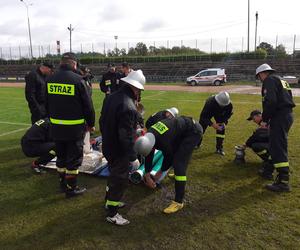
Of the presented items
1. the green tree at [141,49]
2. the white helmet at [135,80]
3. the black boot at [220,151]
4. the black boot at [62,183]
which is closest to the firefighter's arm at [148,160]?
the white helmet at [135,80]

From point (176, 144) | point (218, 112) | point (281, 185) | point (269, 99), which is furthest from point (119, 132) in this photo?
point (218, 112)

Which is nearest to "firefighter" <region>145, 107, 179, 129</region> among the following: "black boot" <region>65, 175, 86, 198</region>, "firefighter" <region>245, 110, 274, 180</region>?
"black boot" <region>65, 175, 86, 198</region>

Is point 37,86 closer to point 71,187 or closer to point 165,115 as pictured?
point 71,187

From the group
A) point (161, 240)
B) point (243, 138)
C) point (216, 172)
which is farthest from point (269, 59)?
point (161, 240)

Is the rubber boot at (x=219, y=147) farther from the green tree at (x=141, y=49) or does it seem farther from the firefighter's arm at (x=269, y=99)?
the green tree at (x=141, y=49)

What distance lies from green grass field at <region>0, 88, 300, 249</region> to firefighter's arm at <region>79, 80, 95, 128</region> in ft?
4.03

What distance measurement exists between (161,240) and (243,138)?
546 centimetres

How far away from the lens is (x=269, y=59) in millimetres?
41250

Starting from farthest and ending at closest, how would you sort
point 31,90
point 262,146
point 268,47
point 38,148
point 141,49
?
point 141,49 → point 268,47 → point 31,90 → point 262,146 → point 38,148

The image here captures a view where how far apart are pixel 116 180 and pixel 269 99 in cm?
272

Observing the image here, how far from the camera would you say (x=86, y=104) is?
15.6ft

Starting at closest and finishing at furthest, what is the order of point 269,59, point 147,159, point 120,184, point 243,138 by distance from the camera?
point 120,184 → point 147,159 → point 243,138 → point 269,59

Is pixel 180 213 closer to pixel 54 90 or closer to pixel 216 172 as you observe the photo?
pixel 216 172

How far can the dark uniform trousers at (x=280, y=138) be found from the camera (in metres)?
5.16
